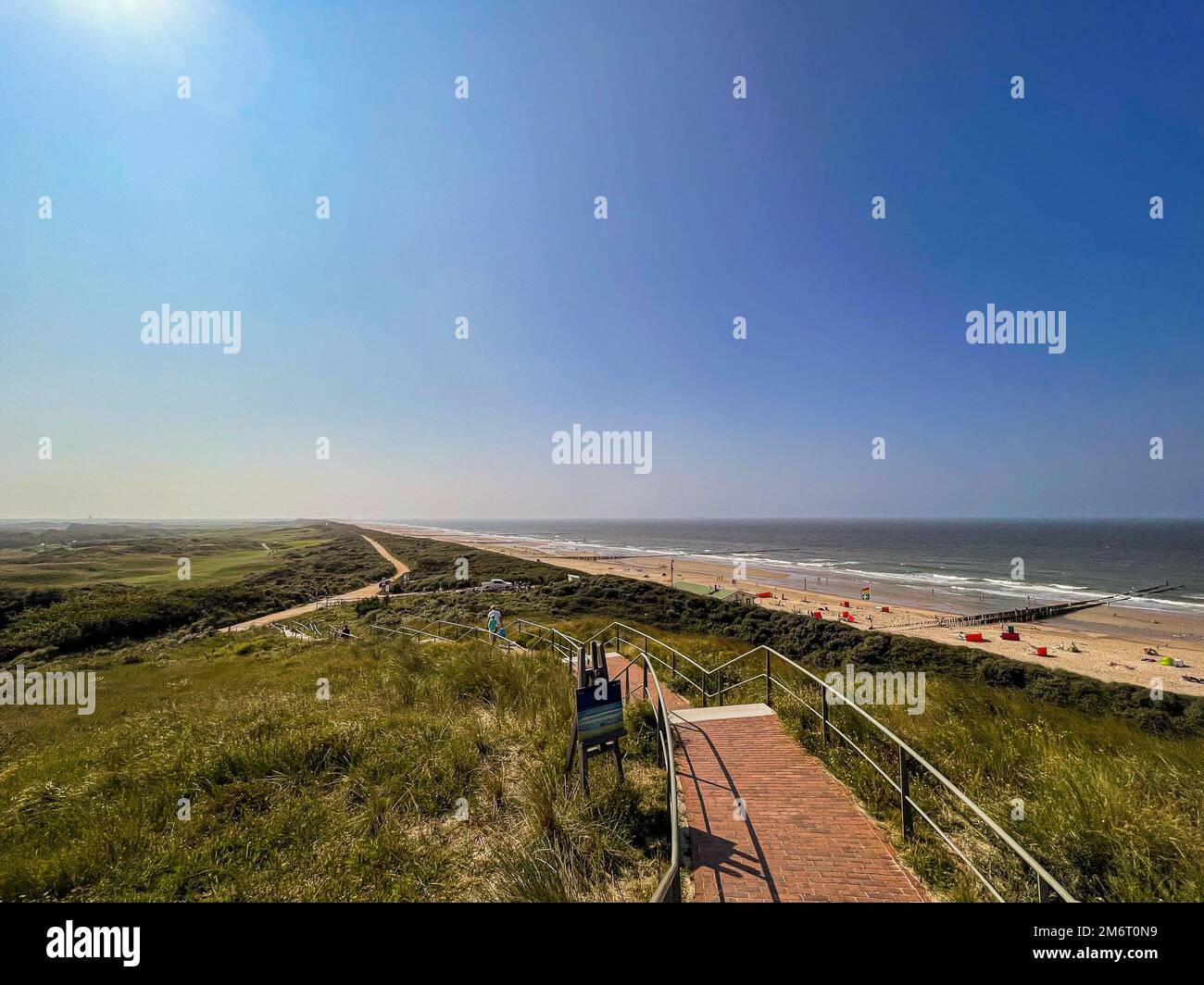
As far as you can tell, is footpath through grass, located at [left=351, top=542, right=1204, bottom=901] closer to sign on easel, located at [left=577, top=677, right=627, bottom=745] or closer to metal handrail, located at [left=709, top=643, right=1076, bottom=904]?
metal handrail, located at [left=709, top=643, right=1076, bottom=904]

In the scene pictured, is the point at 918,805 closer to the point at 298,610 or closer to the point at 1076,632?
the point at 1076,632

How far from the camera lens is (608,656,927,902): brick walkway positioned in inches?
147

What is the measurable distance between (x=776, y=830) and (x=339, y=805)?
5045 millimetres

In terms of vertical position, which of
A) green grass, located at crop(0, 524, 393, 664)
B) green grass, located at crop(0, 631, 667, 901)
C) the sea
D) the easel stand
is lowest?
the sea

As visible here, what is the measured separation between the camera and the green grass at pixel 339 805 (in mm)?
4164

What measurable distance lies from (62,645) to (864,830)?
117 feet

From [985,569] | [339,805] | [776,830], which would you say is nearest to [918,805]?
[776,830]

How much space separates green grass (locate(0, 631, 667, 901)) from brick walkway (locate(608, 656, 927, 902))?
51 centimetres

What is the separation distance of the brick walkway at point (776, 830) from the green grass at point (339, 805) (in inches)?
19.9

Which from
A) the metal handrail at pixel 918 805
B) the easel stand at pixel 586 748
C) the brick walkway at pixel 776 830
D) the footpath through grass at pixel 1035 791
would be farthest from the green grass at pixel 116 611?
the metal handrail at pixel 918 805

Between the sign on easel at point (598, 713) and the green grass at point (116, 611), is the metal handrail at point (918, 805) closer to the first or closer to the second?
the sign on easel at point (598, 713)

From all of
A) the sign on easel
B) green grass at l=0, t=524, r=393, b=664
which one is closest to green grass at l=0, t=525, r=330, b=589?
→ green grass at l=0, t=524, r=393, b=664

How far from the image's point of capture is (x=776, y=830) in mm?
4477

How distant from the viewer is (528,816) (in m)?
4.70
